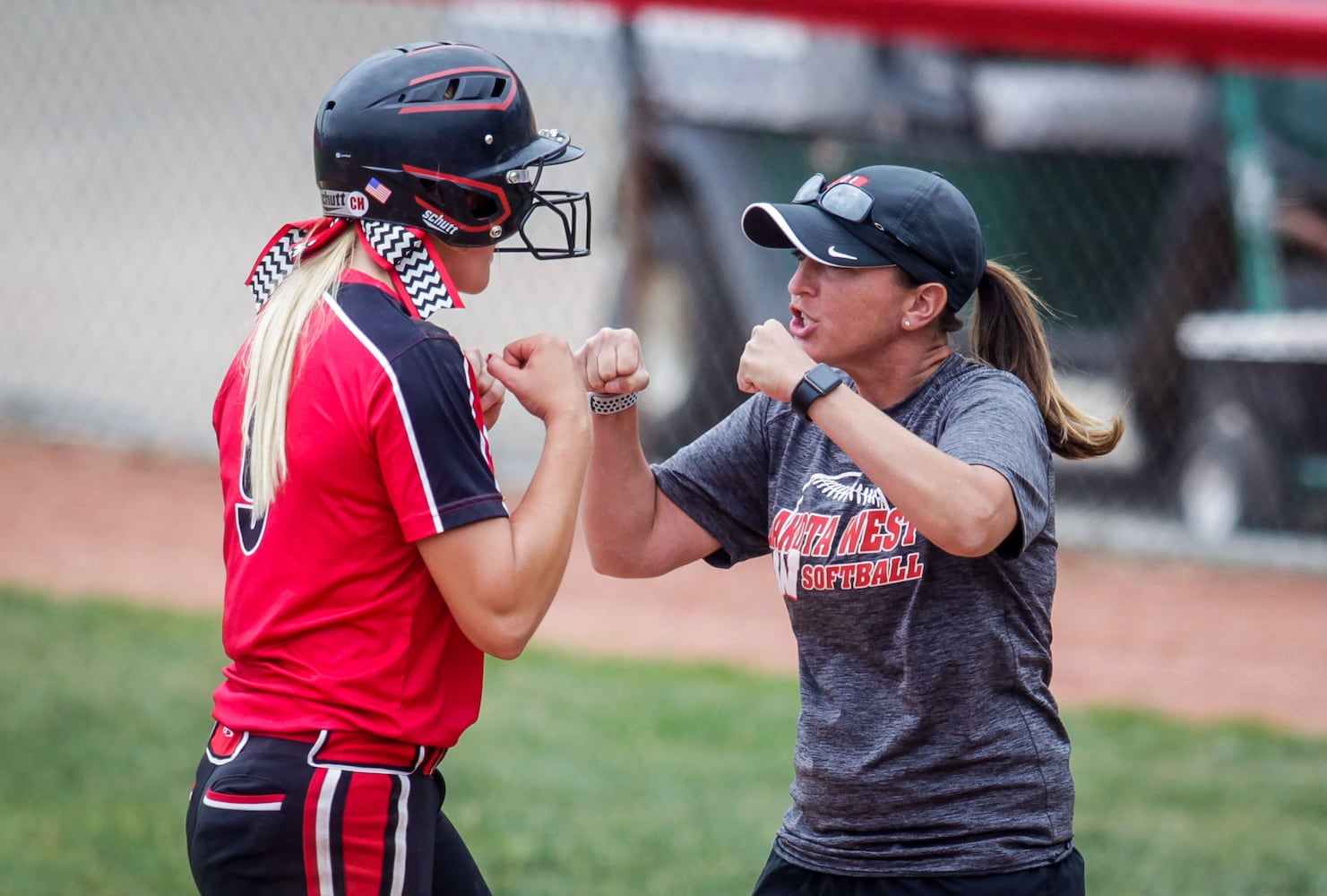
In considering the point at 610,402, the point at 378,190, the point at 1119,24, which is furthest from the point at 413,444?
the point at 1119,24

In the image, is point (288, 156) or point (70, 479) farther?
point (288, 156)

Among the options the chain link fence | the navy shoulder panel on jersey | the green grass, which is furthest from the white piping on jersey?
the chain link fence

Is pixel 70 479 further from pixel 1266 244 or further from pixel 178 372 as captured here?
pixel 1266 244

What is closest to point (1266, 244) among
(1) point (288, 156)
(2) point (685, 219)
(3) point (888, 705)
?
(2) point (685, 219)

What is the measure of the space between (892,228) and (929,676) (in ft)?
2.52

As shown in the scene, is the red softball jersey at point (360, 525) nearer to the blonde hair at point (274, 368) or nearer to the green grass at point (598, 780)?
the blonde hair at point (274, 368)

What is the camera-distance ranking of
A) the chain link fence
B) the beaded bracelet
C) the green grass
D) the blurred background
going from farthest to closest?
1. the chain link fence
2. the blurred background
3. the green grass
4. the beaded bracelet

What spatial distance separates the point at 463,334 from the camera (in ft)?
34.5

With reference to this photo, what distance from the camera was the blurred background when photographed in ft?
16.8

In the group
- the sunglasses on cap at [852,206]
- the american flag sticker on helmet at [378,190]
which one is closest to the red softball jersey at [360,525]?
the american flag sticker on helmet at [378,190]

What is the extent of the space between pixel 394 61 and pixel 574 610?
211 inches

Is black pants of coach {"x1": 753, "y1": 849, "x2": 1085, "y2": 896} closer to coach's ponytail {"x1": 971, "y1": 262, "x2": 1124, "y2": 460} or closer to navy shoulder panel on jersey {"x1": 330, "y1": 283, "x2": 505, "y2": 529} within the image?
coach's ponytail {"x1": 971, "y1": 262, "x2": 1124, "y2": 460}

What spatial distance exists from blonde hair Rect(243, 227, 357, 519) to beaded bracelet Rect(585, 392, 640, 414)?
0.65m

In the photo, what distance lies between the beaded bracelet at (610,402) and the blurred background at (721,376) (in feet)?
6.22
